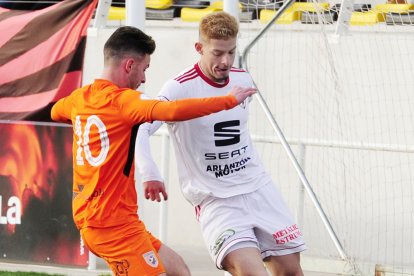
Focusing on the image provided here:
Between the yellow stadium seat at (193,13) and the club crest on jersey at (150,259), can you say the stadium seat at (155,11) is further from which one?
the club crest on jersey at (150,259)

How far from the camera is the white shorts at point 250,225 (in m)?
6.55

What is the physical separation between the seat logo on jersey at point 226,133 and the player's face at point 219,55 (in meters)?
0.28

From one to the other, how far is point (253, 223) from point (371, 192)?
3073 millimetres

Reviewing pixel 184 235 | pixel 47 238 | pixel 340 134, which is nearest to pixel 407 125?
pixel 340 134

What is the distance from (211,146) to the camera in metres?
6.54

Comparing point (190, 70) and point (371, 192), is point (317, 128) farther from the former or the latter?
point (190, 70)

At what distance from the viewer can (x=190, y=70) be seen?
6.59m

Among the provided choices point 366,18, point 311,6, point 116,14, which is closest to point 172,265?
point 311,6

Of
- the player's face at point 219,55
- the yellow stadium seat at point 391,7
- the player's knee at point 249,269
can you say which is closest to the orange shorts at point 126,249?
the player's knee at point 249,269

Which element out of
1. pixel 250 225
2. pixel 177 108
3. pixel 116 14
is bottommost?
pixel 250 225

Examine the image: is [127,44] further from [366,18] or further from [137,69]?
[366,18]

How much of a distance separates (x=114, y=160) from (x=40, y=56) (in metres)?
3.97

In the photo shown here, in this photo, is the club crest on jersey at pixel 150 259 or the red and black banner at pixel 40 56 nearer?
the club crest on jersey at pixel 150 259

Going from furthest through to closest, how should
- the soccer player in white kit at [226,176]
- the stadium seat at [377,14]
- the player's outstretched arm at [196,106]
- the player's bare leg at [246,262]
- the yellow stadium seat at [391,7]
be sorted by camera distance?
the yellow stadium seat at [391,7] → the stadium seat at [377,14] → the soccer player in white kit at [226,176] → the player's bare leg at [246,262] → the player's outstretched arm at [196,106]
